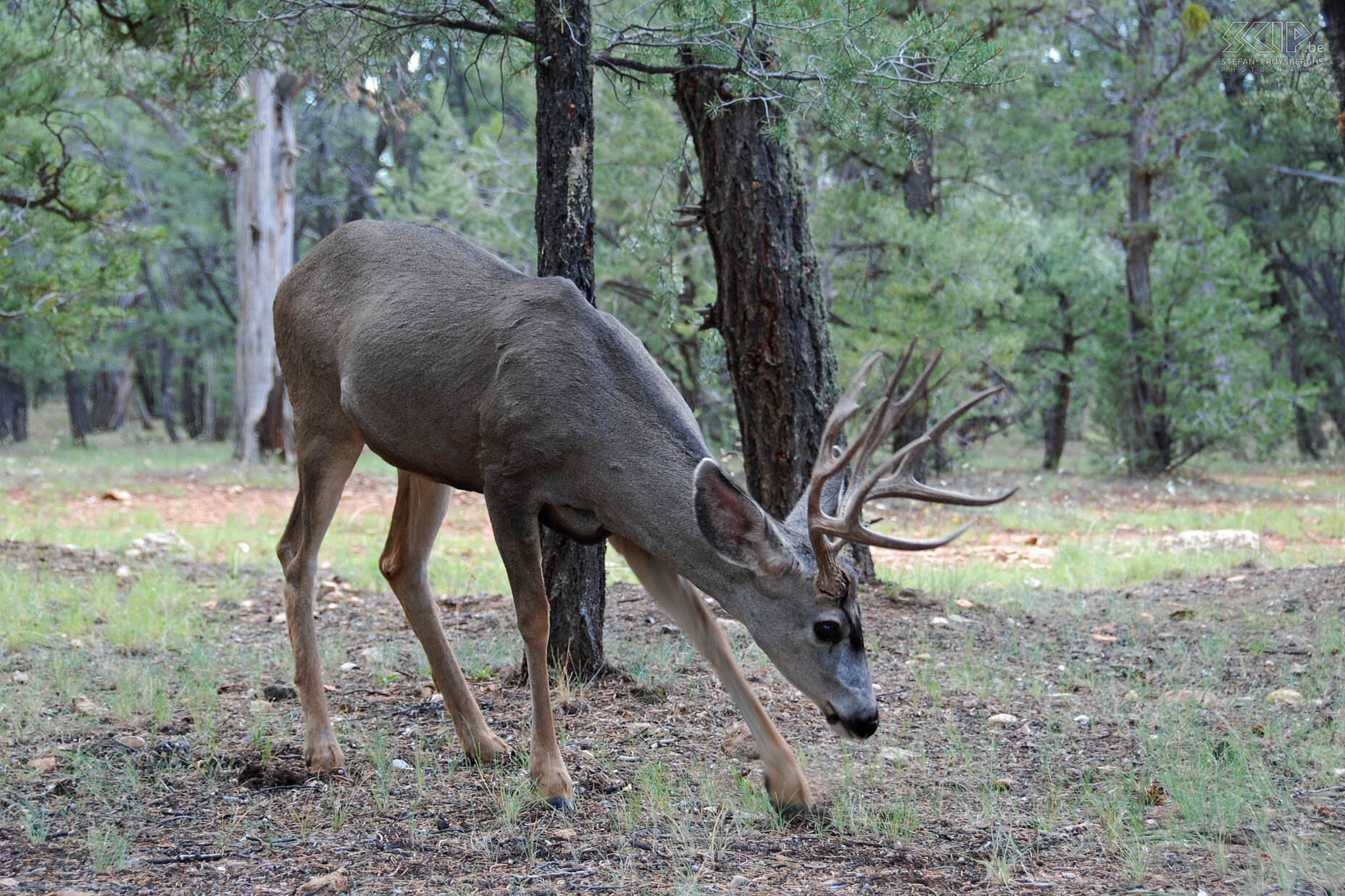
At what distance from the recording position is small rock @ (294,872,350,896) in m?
3.20

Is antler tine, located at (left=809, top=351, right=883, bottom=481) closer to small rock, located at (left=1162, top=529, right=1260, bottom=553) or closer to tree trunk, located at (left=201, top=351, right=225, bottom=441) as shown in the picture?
small rock, located at (left=1162, top=529, right=1260, bottom=553)

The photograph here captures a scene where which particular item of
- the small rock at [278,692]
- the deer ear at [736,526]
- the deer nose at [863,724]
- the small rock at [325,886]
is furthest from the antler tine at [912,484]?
the small rock at [278,692]

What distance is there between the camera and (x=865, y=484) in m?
3.46

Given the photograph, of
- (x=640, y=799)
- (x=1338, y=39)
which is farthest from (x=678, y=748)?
(x=1338, y=39)

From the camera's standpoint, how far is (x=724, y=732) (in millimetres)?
4824

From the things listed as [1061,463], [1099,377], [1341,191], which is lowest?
[1061,463]

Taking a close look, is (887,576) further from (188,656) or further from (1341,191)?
(1341,191)

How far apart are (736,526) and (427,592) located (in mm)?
1791

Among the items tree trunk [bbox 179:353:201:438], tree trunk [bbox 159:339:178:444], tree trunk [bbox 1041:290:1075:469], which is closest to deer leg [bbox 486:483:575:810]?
tree trunk [bbox 1041:290:1075:469]

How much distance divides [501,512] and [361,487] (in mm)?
12498

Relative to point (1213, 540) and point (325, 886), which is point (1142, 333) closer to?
point (1213, 540)

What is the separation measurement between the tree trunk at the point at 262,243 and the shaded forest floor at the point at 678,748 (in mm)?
12343

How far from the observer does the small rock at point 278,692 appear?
17.6ft

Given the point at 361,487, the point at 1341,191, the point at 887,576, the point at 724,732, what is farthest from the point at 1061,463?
the point at 724,732
